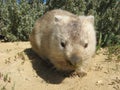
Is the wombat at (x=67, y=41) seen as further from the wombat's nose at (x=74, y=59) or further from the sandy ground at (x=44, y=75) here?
the sandy ground at (x=44, y=75)

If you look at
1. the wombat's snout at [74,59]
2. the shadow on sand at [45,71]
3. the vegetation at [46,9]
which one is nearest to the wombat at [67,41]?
the wombat's snout at [74,59]

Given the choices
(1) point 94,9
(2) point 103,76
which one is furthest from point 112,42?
(2) point 103,76

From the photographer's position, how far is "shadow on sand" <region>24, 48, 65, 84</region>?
6.50m

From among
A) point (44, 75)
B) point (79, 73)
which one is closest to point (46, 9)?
point (44, 75)

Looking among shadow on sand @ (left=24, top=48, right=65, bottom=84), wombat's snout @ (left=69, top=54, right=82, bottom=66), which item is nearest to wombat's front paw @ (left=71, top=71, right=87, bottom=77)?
shadow on sand @ (left=24, top=48, right=65, bottom=84)

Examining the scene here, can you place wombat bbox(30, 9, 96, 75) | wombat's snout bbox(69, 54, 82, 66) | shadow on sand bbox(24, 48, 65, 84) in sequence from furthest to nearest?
shadow on sand bbox(24, 48, 65, 84) → wombat bbox(30, 9, 96, 75) → wombat's snout bbox(69, 54, 82, 66)

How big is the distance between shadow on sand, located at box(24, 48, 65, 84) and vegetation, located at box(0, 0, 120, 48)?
136 cm

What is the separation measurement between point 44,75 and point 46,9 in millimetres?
2585

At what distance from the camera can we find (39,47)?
7051 mm

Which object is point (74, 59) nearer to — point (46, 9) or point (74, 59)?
point (74, 59)

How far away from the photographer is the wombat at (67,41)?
5864 mm

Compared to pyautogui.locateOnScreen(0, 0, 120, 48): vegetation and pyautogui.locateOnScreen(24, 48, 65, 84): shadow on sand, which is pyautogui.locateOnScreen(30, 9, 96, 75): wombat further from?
pyautogui.locateOnScreen(0, 0, 120, 48): vegetation

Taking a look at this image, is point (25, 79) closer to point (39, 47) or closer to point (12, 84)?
point (12, 84)

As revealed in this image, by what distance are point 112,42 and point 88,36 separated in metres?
1.90
